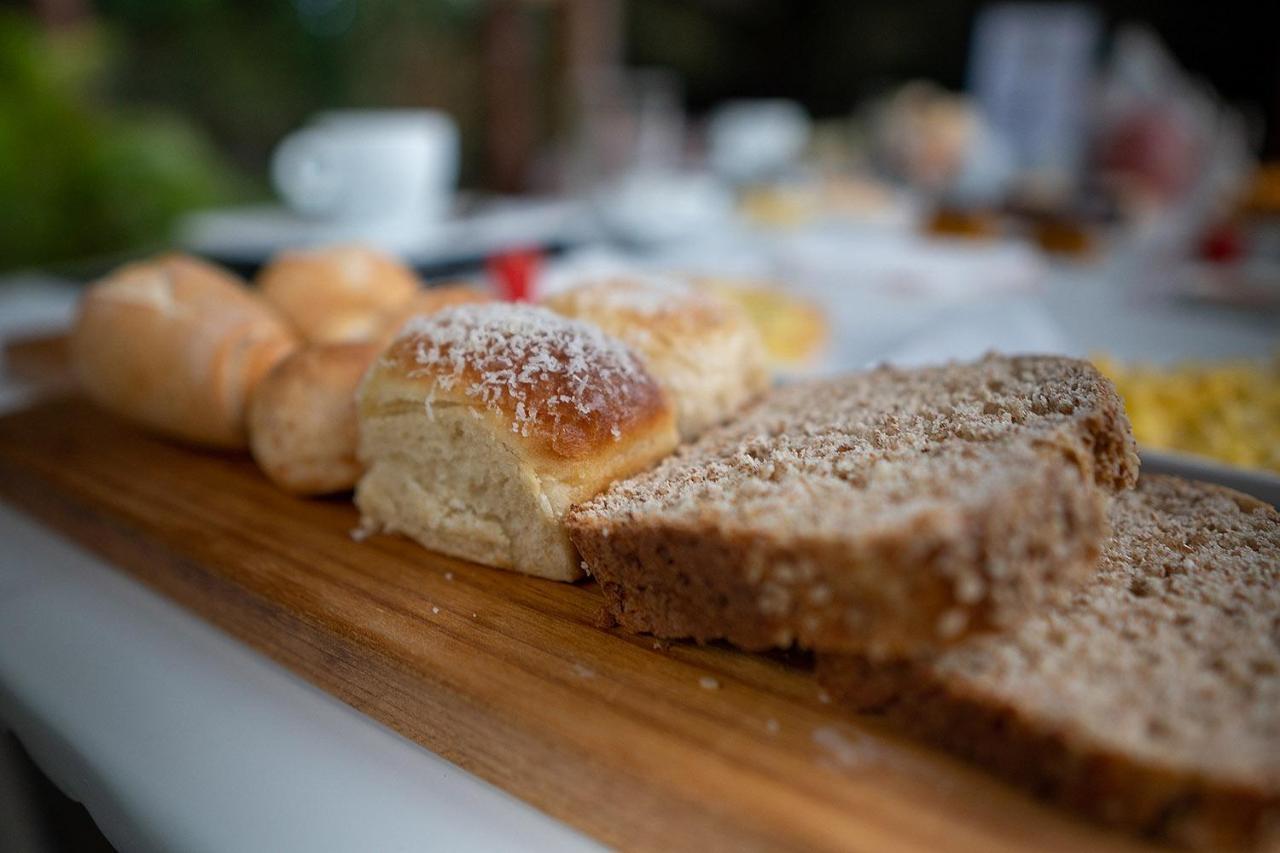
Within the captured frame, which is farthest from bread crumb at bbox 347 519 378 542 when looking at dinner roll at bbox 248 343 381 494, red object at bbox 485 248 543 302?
red object at bbox 485 248 543 302

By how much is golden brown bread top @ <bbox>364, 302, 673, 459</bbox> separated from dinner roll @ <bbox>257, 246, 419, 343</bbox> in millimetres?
642

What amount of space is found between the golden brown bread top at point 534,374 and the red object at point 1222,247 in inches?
145

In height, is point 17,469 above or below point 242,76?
below

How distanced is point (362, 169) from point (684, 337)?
2094 mm

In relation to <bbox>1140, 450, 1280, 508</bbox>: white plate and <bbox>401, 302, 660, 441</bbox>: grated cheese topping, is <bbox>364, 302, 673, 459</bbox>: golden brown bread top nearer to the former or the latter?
<bbox>401, 302, 660, 441</bbox>: grated cheese topping

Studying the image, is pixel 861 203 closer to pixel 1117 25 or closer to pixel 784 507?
pixel 784 507

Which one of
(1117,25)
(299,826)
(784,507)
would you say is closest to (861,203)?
(784,507)

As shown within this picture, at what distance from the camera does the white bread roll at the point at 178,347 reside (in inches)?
68.0

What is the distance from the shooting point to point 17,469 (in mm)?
1750

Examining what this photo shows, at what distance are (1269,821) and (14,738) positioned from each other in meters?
1.77

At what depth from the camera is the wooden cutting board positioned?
33.6 inches

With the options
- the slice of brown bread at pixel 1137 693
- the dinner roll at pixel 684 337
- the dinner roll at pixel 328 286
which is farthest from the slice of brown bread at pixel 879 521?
the dinner roll at pixel 328 286

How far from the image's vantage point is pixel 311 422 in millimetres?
1526

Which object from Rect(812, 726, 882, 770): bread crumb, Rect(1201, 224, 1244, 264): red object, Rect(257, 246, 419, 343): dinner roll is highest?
Rect(1201, 224, 1244, 264): red object
